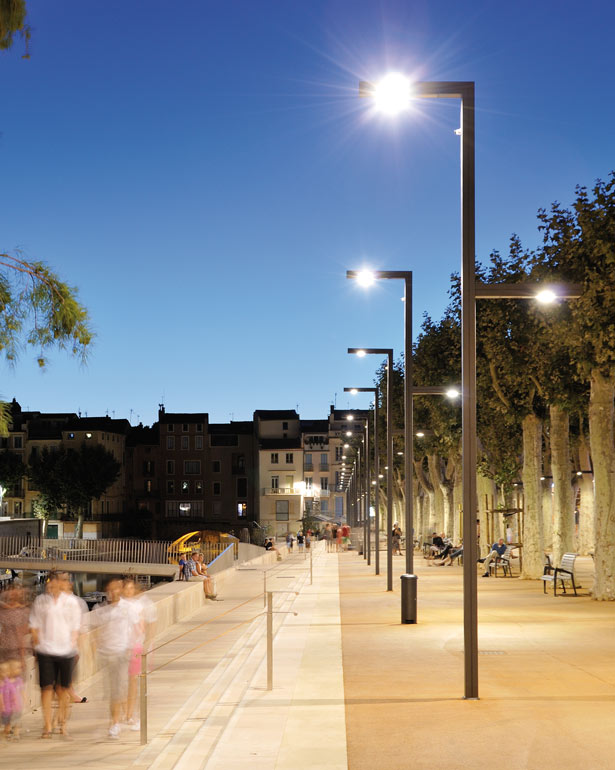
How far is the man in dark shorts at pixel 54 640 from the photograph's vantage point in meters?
10.2

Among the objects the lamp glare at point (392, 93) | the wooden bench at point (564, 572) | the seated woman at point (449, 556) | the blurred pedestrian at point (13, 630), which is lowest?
the seated woman at point (449, 556)

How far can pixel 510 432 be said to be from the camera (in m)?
43.6

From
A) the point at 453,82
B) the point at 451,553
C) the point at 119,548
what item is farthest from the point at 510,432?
the point at 119,548

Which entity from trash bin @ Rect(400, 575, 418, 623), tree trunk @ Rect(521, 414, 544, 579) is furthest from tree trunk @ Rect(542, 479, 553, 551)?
trash bin @ Rect(400, 575, 418, 623)

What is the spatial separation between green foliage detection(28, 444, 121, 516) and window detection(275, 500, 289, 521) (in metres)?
26.0

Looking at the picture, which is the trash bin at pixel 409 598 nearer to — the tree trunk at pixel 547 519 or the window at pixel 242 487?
the tree trunk at pixel 547 519

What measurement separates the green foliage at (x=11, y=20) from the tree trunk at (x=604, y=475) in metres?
16.2

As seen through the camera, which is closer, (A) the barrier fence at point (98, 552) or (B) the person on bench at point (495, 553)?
(B) the person on bench at point (495, 553)

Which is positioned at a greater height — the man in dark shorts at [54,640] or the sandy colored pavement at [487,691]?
the man in dark shorts at [54,640]

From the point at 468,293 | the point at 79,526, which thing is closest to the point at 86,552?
the point at 79,526

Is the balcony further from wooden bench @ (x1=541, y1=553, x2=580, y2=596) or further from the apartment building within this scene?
wooden bench @ (x1=541, y1=553, x2=580, y2=596)

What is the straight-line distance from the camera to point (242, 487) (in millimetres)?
119688

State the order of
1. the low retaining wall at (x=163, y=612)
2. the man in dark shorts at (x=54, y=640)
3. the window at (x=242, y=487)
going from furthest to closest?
1. the window at (x=242, y=487)
2. the low retaining wall at (x=163, y=612)
3. the man in dark shorts at (x=54, y=640)

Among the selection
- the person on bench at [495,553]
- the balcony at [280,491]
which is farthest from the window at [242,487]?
the person on bench at [495,553]
